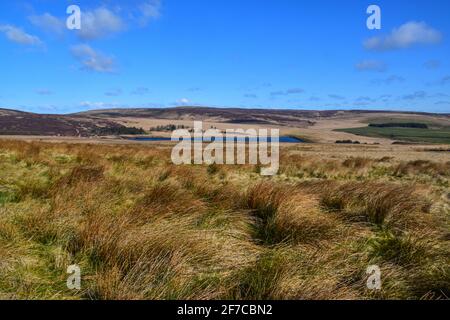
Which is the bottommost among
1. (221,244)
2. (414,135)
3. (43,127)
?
(221,244)

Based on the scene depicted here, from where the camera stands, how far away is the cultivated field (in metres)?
3.05

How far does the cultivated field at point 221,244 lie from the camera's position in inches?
120

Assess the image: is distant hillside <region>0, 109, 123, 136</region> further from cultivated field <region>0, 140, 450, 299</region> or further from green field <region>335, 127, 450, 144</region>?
cultivated field <region>0, 140, 450, 299</region>

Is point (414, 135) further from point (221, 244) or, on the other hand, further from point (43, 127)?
point (221, 244)

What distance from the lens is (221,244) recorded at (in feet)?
13.2

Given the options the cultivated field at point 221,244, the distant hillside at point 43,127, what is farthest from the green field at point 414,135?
the cultivated field at point 221,244

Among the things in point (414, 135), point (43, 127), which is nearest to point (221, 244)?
point (43, 127)

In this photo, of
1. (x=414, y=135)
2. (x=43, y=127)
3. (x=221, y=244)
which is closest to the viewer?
(x=221, y=244)

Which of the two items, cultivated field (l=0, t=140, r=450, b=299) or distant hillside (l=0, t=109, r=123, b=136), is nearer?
cultivated field (l=0, t=140, r=450, b=299)

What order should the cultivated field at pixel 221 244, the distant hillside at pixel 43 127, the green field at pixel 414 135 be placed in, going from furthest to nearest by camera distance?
the green field at pixel 414 135, the distant hillside at pixel 43 127, the cultivated field at pixel 221 244

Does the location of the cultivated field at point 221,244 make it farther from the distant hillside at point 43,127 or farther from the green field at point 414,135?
the green field at point 414,135

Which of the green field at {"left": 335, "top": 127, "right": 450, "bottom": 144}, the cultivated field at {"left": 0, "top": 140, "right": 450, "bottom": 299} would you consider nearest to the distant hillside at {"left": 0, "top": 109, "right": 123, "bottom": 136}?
the green field at {"left": 335, "top": 127, "right": 450, "bottom": 144}
